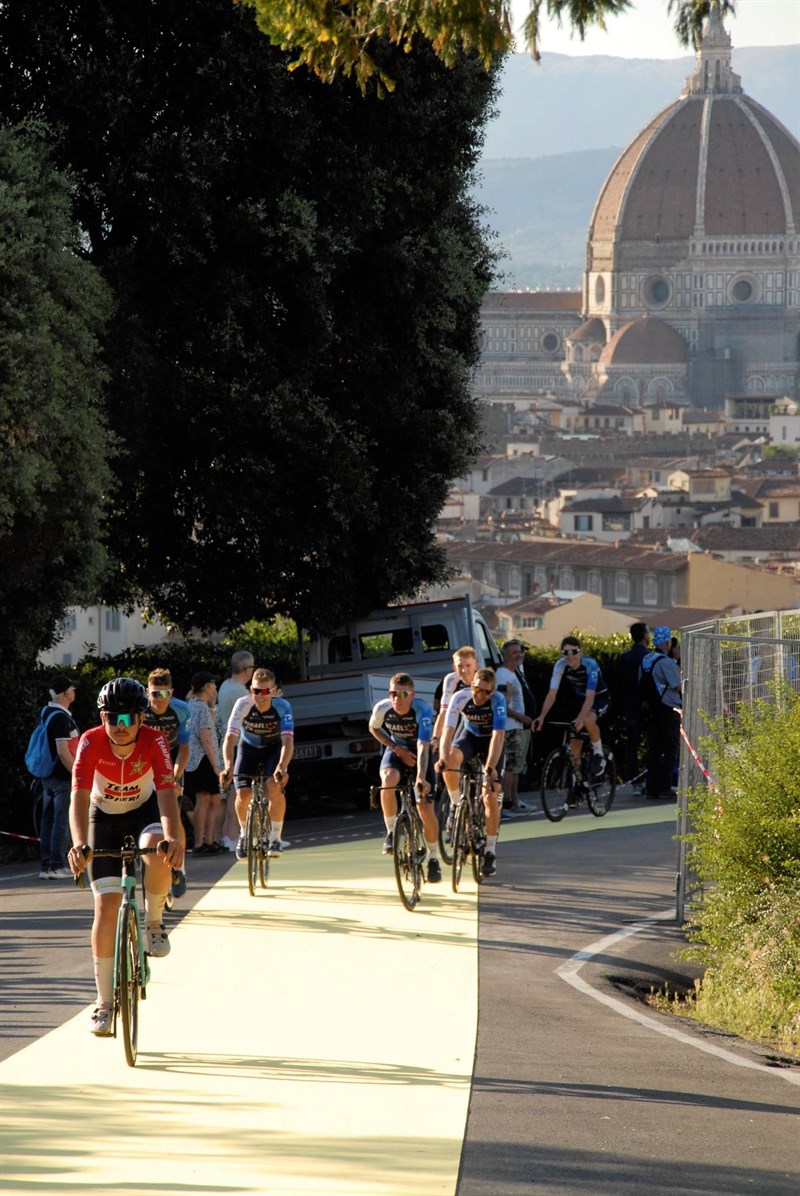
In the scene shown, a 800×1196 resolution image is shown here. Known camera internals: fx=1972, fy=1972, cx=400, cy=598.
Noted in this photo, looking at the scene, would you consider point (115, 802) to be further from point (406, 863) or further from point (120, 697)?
point (406, 863)

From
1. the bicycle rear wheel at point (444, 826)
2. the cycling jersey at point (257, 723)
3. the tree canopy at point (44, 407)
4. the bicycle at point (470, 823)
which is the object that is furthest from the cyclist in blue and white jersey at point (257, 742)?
the tree canopy at point (44, 407)

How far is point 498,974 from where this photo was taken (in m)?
11.2

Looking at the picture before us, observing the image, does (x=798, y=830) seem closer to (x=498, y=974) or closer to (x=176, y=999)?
(x=498, y=974)

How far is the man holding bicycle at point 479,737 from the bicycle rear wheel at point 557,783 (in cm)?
439

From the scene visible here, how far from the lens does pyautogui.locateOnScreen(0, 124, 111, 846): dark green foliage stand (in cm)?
1853

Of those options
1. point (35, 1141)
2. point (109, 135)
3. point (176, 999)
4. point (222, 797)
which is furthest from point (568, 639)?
point (35, 1141)

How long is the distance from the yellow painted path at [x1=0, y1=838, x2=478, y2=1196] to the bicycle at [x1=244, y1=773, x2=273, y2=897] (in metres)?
0.69

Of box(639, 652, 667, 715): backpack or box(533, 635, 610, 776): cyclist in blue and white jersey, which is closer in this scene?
box(533, 635, 610, 776): cyclist in blue and white jersey

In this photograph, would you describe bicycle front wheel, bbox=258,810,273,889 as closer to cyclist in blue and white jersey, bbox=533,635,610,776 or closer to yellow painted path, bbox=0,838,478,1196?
yellow painted path, bbox=0,838,478,1196

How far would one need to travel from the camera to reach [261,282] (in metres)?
21.4

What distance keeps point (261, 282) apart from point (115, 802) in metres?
13.6

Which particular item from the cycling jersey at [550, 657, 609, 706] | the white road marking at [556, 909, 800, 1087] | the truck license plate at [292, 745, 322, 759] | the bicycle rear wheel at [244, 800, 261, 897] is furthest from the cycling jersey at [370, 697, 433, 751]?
the truck license plate at [292, 745, 322, 759]

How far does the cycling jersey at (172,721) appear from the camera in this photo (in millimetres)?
14023

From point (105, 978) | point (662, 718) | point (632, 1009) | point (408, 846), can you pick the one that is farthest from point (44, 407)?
point (105, 978)
